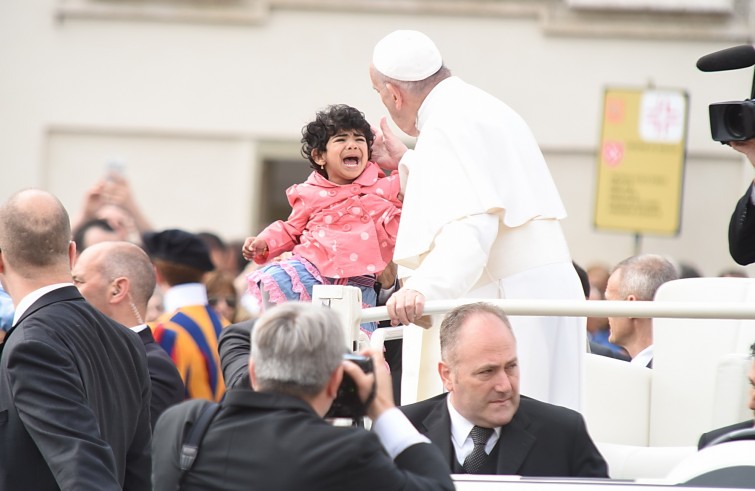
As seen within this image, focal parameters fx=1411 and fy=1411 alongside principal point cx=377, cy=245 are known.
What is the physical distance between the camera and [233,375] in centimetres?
469

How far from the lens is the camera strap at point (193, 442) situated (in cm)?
329

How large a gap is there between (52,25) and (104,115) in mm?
1190

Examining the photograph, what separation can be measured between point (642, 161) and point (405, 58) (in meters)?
7.98

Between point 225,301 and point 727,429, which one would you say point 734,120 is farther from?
point 225,301

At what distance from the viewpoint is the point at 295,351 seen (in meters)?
3.24

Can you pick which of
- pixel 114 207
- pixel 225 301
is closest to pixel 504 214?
pixel 225 301

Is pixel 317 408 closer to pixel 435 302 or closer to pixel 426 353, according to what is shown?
pixel 435 302

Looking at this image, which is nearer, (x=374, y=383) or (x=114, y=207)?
(x=374, y=383)

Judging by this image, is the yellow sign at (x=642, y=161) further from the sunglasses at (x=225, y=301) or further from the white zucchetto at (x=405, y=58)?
the white zucchetto at (x=405, y=58)

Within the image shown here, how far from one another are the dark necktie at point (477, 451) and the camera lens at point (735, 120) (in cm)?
121

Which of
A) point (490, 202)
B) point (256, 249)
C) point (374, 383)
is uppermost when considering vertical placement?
point (490, 202)

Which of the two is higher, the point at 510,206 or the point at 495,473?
the point at 510,206

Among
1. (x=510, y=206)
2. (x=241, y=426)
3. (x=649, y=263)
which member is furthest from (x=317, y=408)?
(x=649, y=263)

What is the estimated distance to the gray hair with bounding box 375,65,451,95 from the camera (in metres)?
5.31
